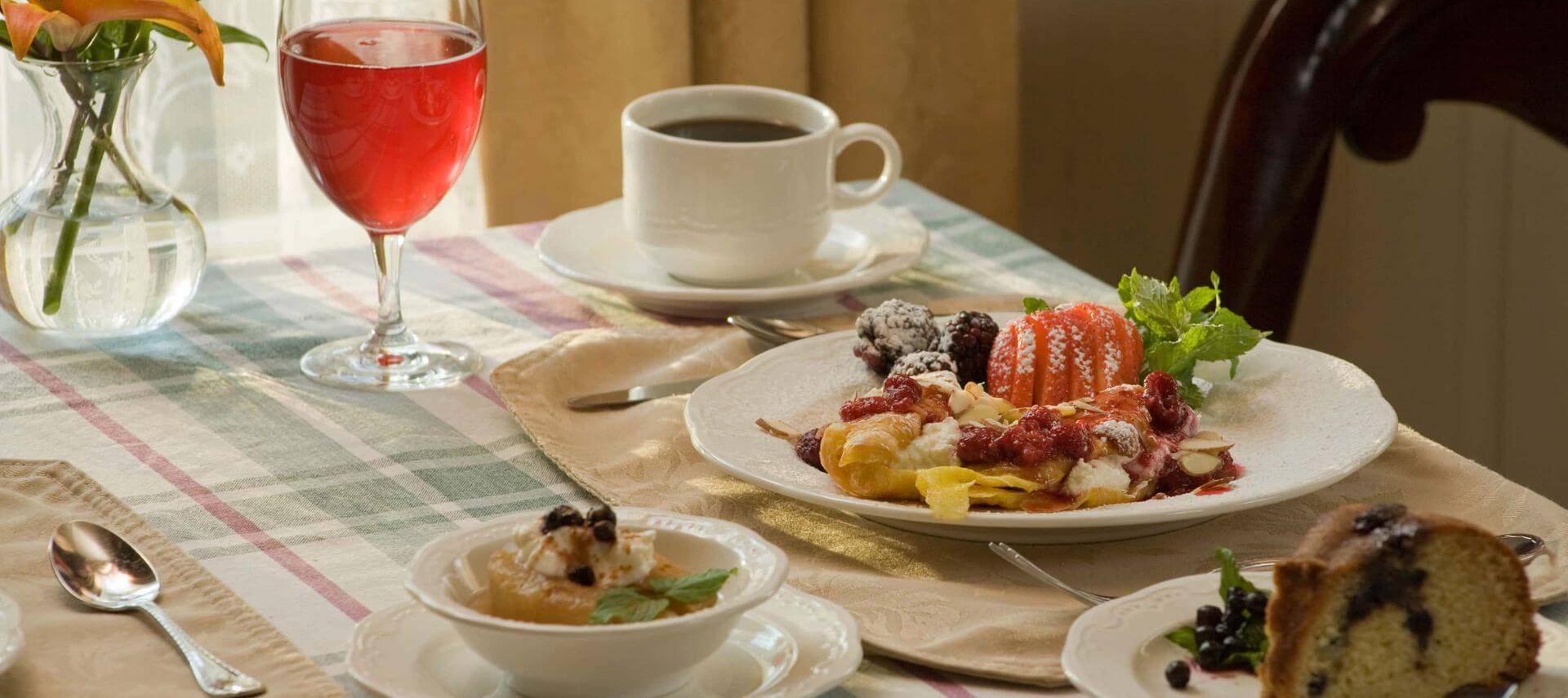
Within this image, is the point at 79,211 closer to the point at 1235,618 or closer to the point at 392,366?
the point at 392,366

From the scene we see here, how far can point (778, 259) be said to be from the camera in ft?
4.75

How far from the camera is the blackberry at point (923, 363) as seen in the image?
1.12 metres

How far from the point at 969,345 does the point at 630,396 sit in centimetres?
24

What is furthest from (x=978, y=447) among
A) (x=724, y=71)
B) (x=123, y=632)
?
(x=724, y=71)

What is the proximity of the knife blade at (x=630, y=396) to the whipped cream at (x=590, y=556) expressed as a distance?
1.60 ft

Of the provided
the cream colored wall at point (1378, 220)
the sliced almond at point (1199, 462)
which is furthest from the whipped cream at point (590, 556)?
the cream colored wall at point (1378, 220)

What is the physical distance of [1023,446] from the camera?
0.95m

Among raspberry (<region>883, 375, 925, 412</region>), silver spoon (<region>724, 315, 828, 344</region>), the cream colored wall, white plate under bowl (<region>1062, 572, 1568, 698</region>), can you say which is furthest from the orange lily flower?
the cream colored wall

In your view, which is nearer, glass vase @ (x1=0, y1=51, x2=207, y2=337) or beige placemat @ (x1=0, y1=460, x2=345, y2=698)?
beige placemat @ (x1=0, y1=460, x2=345, y2=698)

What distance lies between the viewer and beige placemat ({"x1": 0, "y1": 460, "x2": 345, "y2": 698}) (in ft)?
2.54

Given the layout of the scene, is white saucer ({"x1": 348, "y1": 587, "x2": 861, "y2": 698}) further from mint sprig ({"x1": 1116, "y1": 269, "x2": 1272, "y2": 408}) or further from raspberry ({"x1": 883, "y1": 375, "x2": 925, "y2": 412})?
mint sprig ({"x1": 1116, "y1": 269, "x2": 1272, "y2": 408})

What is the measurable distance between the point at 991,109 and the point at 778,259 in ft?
3.99

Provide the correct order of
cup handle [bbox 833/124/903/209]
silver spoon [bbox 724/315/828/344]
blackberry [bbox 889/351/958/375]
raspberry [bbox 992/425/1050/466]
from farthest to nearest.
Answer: cup handle [bbox 833/124/903/209], silver spoon [bbox 724/315/828/344], blackberry [bbox 889/351/958/375], raspberry [bbox 992/425/1050/466]

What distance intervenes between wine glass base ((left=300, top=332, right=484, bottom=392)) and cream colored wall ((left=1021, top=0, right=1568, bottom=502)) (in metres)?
1.71
